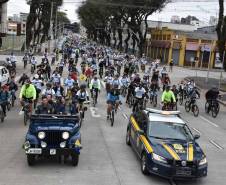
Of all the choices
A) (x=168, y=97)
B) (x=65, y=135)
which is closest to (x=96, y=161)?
(x=65, y=135)

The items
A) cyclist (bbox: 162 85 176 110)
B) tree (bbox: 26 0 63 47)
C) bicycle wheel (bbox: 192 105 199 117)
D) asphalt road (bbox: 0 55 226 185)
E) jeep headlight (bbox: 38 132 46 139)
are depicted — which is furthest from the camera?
tree (bbox: 26 0 63 47)

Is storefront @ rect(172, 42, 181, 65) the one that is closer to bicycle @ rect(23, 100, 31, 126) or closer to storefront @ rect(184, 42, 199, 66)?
storefront @ rect(184, 42, 199, 66)

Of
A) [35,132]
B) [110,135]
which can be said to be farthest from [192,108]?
[35,132]

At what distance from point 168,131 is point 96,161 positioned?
2.25 m

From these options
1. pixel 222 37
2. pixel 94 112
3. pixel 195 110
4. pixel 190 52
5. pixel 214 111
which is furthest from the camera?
pixel 190 52

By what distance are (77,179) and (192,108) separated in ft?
45.7

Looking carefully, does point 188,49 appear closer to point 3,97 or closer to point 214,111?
point 214,111

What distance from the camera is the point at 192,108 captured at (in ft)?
82.4

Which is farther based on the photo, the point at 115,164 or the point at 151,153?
the point at 115,164

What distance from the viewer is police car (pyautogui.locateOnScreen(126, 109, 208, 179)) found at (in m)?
12.0

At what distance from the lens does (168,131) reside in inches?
545

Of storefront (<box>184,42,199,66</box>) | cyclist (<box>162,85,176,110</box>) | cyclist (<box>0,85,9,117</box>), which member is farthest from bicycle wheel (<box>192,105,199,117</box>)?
storefront (<box>184,42,199,66</box>)

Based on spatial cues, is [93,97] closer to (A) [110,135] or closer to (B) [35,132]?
(A) [110,135]

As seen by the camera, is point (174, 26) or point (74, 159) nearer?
point (74, 159)
